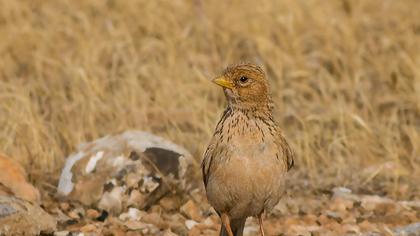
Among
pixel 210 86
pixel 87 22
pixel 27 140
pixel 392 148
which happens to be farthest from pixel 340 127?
pixel 87 22

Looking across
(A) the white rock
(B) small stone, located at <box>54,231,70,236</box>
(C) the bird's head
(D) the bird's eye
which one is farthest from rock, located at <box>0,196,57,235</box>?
(D) the bird's eye

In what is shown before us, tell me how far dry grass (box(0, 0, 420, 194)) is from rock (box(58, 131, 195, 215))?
19.6 inches

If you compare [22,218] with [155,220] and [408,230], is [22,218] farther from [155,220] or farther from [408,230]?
[408,230]

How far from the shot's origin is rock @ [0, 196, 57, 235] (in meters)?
5.33

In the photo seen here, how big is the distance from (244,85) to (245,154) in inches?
17.7

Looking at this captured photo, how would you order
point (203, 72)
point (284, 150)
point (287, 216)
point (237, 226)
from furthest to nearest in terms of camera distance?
point (203, 72) < point (287, 216) < point (237, 226) < point (284, 150)

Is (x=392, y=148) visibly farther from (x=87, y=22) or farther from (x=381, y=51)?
(x=87, y=22)

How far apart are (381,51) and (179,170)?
136 inches

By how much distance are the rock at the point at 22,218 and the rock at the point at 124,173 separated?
51 centimetres

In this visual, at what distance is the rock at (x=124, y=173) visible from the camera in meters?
6.01

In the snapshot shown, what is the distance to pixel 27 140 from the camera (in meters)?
6.65

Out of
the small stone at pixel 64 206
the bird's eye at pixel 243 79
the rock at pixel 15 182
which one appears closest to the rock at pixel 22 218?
the rock at pixel 15 182

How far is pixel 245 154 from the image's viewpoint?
479 cm

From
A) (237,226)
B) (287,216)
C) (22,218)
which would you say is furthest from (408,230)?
(22,218)
